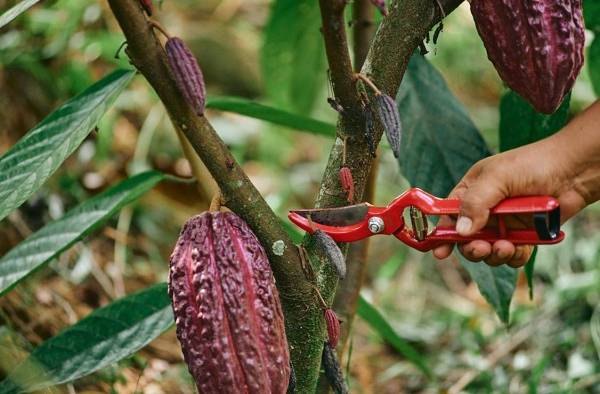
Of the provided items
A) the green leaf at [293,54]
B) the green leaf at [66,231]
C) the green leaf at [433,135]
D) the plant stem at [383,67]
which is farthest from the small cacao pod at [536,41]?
the green leaf at [293,54]

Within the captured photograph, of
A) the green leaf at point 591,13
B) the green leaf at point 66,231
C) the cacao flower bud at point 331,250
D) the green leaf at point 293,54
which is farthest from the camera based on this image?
the green leaf at point 293,54

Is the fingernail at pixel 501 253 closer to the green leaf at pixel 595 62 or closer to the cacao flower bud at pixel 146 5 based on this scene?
the cacao flower bud at pixel 146 5

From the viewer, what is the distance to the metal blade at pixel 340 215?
98 cm

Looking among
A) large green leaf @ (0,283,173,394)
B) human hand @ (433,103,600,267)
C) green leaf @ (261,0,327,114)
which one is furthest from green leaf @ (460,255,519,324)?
green leaf @ (261,0,327,114)

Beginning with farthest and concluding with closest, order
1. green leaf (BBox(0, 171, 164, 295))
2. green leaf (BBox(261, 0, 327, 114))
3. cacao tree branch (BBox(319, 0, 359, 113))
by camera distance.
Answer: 1. green leaf (BBox(261, 0, 327, 114))
2. green leaf (BBox(0, 171, 164, 295))
3. cacao tree branch (BBox(319, 0, 359, 113))

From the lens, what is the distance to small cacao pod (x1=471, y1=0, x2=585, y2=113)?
0.88 metres

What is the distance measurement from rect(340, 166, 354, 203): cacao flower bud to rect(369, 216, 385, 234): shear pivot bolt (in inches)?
1.7

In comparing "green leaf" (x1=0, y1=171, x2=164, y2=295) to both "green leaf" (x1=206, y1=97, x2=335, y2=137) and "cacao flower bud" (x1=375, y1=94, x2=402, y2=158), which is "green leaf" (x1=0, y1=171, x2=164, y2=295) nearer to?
"green leaf" (x1=206, y1=97, x2=335, y2=137)

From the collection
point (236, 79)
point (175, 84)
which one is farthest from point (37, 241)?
point (236, 79)

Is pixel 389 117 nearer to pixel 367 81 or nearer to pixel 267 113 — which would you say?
pixel 367 81

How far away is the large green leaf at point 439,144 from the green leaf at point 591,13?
27cm

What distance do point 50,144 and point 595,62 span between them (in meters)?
1.00

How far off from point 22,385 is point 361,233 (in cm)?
53

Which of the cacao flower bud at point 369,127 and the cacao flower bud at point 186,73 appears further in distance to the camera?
the cacao flower bud at point 369,127
